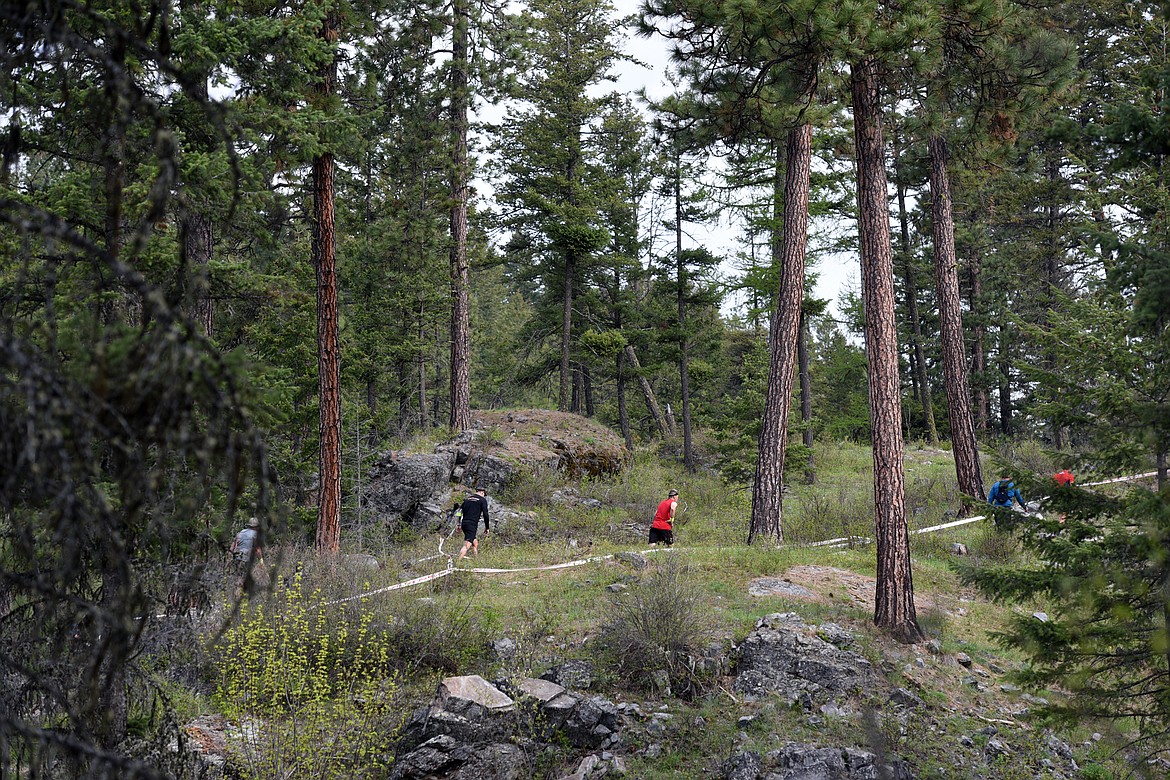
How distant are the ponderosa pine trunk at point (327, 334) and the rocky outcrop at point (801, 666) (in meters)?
6.86

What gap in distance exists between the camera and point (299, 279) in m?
18.6

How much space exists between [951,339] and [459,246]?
12.3 m

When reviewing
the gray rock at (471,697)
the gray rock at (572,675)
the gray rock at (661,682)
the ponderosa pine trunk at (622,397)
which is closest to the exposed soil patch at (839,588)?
the gray rock at (661,682)

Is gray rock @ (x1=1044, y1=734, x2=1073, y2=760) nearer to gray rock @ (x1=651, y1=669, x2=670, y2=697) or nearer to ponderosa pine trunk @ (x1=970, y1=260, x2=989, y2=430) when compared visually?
gray rock @ (x1=651, y1=669, x2=670, y2=697)

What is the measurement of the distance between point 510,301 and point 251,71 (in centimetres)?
4071

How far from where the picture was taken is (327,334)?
12.4m

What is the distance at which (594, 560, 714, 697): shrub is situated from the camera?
331 inches

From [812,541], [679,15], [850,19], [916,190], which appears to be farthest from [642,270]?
[850,19]

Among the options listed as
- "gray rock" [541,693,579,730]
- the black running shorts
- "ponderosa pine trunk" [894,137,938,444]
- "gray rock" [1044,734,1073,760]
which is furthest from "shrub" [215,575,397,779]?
"ponderosa pine trunk" [894,137,938,444]

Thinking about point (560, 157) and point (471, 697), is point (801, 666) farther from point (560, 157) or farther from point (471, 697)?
point (560, 157)

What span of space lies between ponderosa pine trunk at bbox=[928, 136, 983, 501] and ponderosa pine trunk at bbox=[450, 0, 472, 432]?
11117 millimetres

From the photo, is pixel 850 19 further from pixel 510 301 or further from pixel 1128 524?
pixel 510 301

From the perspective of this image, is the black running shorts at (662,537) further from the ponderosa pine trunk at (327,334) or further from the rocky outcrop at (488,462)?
the ponderosa pine trunk at (327,334)

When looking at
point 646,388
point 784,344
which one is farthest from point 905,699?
point 646,388
